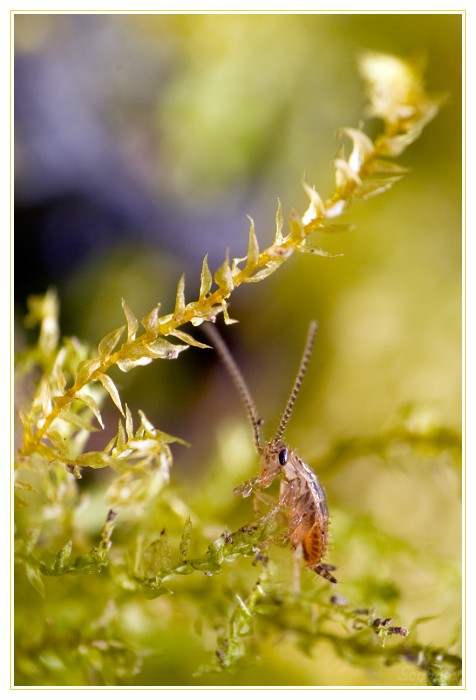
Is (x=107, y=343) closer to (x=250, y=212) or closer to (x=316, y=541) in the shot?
(x=316, y=541)

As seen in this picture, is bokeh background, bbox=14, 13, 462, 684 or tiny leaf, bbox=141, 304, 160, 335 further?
bokeh background, bbox=14, 13, 462, 684

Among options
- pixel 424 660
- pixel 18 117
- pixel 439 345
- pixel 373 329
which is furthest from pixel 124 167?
pixel 424 660

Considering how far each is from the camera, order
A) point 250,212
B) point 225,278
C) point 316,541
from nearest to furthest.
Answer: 1. point 225,278
2. point 316,541
3. point 250,212

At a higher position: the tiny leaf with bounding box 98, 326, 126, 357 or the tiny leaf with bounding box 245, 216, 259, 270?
the tiny leaf with bounding box 245, 216, 259, 270

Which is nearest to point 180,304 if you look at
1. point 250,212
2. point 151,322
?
point 151,322

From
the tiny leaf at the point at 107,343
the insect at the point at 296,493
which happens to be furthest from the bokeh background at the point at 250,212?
the tiny leaf at the point at 107,343

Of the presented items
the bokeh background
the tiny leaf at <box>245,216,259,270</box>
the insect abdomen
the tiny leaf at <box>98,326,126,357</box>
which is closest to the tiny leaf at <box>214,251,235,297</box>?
the tiny leaf at <box>245,216,259,270</box>

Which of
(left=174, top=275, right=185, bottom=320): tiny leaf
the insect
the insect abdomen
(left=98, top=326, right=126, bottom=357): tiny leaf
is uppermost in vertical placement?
(left=174, top=275, right=185, bottom=320): tiny leaf

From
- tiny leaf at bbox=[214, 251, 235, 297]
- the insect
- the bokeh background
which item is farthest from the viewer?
the bokeh background

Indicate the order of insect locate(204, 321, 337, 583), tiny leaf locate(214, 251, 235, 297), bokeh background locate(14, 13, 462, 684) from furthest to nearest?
bokeh background locate(14, 13, 462, 684) < insect locate(204, 321, 337, 583) < tiny leaf locate(214, 251, 235, 297)

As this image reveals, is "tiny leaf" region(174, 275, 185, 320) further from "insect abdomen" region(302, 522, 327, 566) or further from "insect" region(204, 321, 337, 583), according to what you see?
"insect abdomen" region(302, 522, 327, 566)
